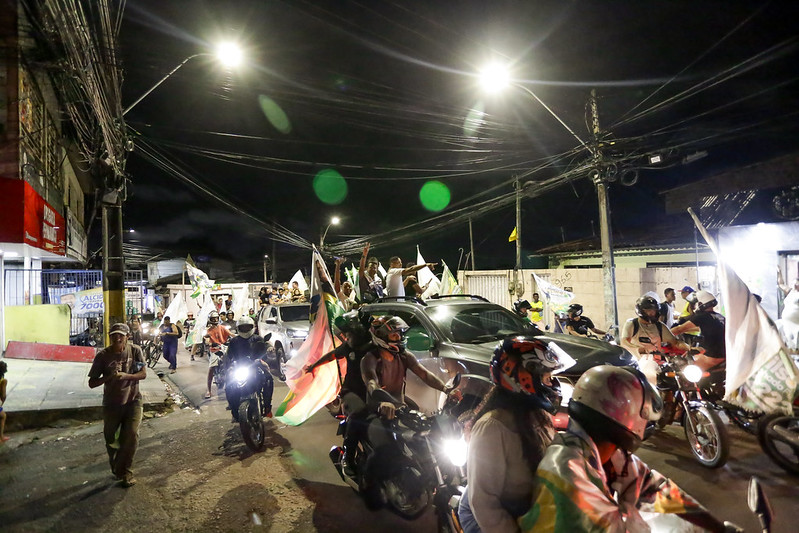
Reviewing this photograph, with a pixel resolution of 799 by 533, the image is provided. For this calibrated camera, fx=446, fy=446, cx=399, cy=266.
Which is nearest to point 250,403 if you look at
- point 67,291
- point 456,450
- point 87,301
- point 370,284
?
point 456,450

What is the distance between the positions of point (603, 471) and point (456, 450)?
1530mm

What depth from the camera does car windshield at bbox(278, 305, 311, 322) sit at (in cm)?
1310

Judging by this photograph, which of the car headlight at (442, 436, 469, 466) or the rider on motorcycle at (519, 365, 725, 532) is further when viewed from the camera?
the car headlight at (442, 436, 469, 466)

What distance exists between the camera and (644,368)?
554cm

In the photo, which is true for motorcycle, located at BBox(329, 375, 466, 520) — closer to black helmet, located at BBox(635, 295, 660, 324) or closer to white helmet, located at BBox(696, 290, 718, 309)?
black helmet, located at BBox(635, 295, 660, 324)

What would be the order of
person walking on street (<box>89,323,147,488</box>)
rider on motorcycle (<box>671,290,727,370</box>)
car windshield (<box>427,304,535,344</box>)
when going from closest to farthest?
person walking on street (<box>89,323,147,488</box>) → rider on motorcycle (<box>671,290,727,370</box>) → car windshield (<box>427,304,535,344</box>)

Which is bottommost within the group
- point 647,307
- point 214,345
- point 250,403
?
point 250,403

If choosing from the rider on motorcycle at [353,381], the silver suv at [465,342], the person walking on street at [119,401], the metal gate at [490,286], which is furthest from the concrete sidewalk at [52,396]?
the metal gate at [490,286]

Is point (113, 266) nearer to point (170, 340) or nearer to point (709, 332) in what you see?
point (170, 340)

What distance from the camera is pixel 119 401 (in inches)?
205

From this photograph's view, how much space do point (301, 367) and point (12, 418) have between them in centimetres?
488

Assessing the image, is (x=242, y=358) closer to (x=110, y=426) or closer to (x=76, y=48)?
(x=110, y=426)

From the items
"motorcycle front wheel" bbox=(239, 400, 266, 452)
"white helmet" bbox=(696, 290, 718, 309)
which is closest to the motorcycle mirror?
"white helmet" bbox=(696, 290, 718, 309)

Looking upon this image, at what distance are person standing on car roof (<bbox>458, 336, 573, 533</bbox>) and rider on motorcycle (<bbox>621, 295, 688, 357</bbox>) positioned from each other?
13.6 feet
